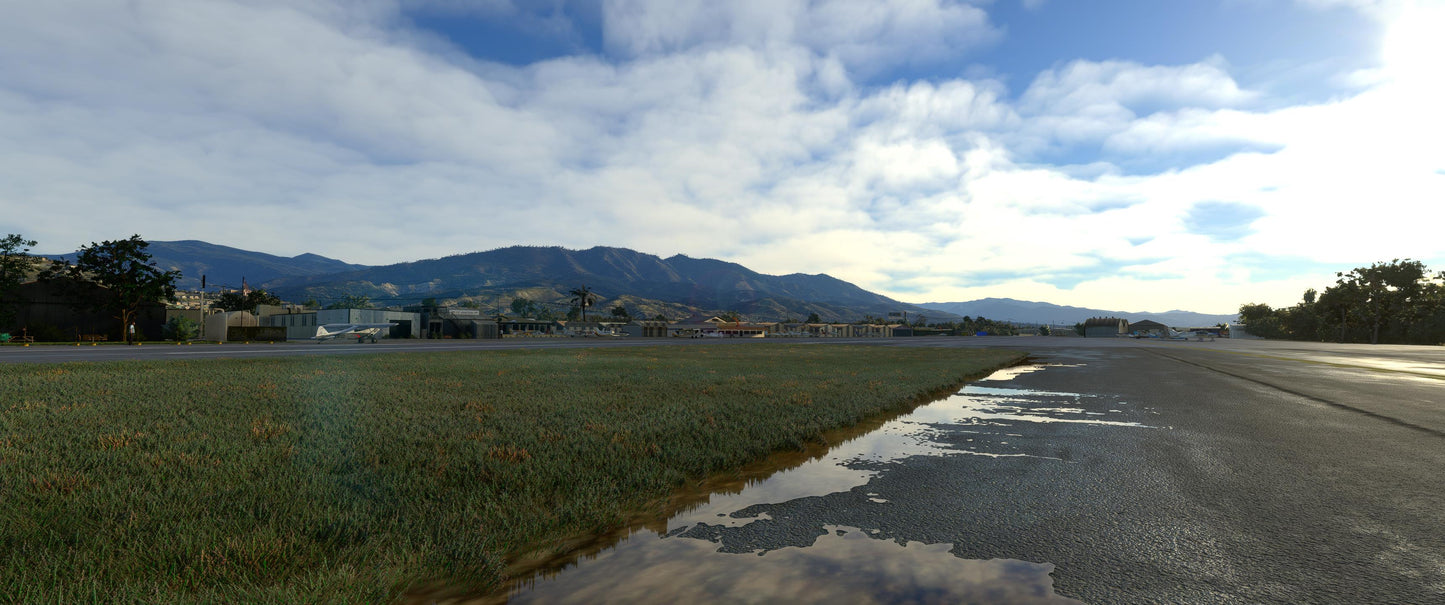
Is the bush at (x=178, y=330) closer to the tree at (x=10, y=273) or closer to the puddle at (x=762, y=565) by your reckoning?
the tree at (x=10, y=273)

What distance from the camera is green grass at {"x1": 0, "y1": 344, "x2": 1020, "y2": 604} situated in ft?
13.4

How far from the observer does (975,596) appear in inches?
159

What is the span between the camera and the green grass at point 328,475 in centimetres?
408

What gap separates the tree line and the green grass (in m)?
138

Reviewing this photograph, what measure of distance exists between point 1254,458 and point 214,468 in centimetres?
1345

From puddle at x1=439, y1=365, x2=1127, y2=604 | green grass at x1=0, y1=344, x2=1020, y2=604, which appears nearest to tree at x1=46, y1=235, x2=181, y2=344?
green grass at x1=0, y1=344, x2=1020, y2=604

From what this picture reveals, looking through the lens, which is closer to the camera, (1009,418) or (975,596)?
(975,596)

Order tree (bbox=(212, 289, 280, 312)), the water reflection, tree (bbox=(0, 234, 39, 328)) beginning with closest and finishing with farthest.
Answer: the water reflection
tree (bbox=(0, 234, 39, 328))
tree (bbox=(212, 289, 280, 312))

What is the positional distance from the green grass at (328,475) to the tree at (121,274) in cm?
5250

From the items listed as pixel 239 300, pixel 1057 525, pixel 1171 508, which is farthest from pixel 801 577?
pixel 239 300

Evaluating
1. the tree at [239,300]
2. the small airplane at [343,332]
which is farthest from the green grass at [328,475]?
the tree at [239,300]

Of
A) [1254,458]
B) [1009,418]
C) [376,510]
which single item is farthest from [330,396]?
[1254,458]

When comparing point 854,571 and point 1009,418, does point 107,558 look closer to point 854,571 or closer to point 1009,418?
point 854,571

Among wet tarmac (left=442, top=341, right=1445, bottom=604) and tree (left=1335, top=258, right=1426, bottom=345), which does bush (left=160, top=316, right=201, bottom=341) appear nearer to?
wet tarmac (left=442, top=341, right=1445, bottom=604)
